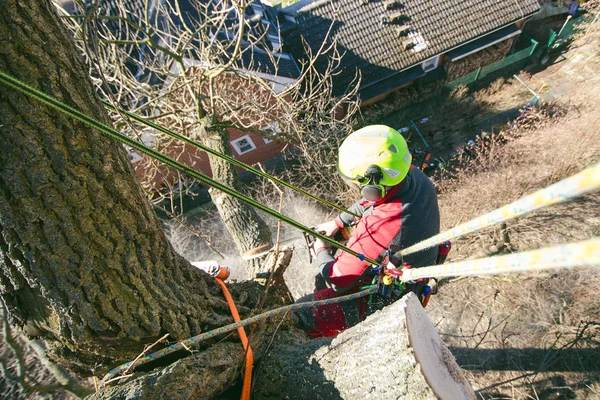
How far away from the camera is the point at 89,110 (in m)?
1.40

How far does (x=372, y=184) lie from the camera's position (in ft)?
7.93

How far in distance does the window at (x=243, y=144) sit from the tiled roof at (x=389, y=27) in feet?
12.8

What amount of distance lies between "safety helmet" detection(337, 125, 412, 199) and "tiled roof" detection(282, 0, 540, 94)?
10.2 metres

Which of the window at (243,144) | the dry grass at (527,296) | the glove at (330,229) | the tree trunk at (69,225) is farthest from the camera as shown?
the window at (243,144)

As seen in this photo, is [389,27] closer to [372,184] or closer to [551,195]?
[372,184]

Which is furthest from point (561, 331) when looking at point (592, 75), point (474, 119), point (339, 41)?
point (592, 75)

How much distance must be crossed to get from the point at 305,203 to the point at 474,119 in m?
7.86

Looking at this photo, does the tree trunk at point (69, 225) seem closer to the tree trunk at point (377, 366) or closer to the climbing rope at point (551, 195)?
the tree trunk at point (377, 366)

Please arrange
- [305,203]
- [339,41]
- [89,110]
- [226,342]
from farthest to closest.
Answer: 1. [339,41]
2. [305,203]
3. [226,342]
4. [89,110]

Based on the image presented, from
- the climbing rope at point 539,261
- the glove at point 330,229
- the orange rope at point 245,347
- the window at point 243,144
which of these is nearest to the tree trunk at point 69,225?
the orange rope at point 245,347

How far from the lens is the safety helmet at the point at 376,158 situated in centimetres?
241

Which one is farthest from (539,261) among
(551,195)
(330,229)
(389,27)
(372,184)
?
(389,27)

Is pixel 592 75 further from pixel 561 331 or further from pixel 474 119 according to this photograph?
pixel 561 331

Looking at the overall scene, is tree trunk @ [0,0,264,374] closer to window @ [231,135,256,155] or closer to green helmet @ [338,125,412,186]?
green helmet @ [338,125,412,186]
